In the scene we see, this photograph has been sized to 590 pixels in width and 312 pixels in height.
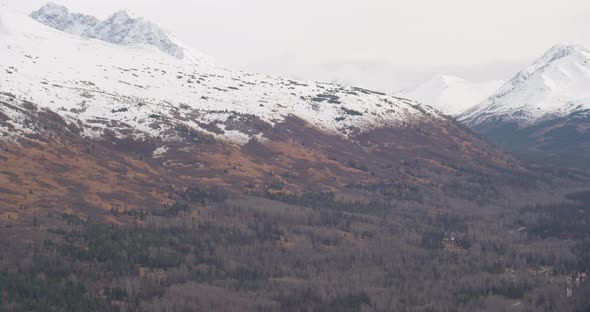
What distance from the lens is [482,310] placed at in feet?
627

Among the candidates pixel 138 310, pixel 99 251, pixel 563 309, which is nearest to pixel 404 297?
pixel 563 309

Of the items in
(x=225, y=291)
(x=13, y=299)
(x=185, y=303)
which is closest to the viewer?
(x=13, y=299)

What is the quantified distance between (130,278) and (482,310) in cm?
10663

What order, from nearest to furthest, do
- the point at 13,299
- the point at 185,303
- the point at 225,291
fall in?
the point at 13,299 < the point at 185,303 < the point at 225,291

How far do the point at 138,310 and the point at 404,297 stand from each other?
82.5 meters

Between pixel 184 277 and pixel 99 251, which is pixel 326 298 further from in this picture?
pixel 99 251

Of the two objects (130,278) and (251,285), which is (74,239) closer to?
(130,278)

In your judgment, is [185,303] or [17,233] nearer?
[185,303]

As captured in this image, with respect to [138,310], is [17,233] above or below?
above

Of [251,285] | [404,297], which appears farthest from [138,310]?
[404,297]

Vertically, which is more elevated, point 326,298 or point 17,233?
point 17,233

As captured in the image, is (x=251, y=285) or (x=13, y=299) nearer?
(x=13, y=299)

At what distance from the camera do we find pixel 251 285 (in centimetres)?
19838

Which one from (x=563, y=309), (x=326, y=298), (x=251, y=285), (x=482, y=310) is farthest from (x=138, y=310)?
(x=563, y=309)
